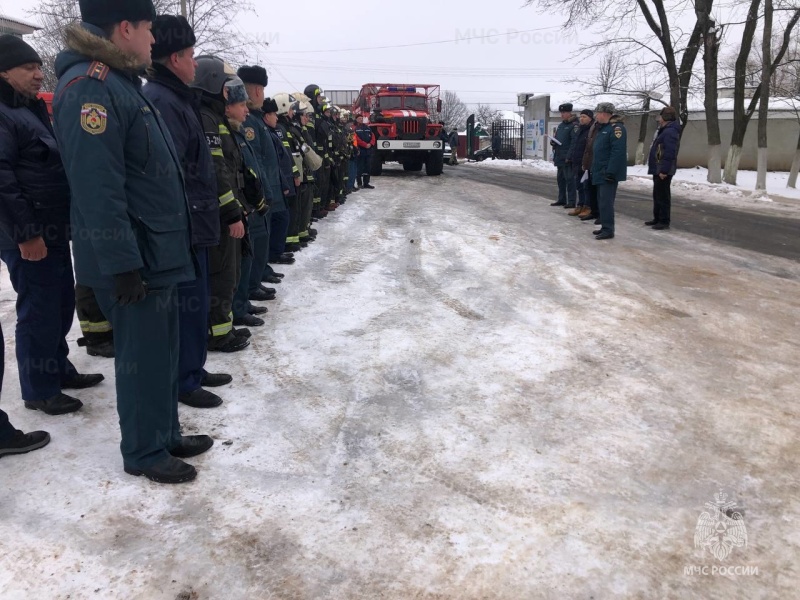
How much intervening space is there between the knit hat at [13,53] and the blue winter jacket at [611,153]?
7336 millimetres

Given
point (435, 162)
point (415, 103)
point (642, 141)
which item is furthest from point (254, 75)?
point (642, 141)

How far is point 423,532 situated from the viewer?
2428mm

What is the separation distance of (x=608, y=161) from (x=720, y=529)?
7131 millimetres

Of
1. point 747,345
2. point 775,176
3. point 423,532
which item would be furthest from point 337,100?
point 423,532

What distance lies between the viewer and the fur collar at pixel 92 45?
8.09ft

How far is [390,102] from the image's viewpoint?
19406 millimetres

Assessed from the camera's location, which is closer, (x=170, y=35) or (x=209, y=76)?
(x=170, y=35)

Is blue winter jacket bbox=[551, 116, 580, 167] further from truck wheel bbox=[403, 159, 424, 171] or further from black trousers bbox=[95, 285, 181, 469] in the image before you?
black trousers bbox=[95, 285, 181, 469]

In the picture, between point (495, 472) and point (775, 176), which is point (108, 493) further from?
point (775, 176)

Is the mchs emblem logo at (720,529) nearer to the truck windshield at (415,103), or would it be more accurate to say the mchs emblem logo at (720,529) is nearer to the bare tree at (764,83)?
the bare tree at (764,83)

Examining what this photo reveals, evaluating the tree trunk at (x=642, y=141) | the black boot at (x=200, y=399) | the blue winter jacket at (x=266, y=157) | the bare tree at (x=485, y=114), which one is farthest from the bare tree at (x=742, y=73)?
the bare tree at (x=485, y=114)

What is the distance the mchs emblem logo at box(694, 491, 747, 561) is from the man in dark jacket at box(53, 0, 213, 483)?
2.23m

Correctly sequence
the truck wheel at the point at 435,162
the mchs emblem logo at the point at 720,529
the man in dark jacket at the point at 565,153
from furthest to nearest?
the truck wheel at the point at 435,162 < the man in dark jacket at the point at 565,153 < the mchs emblem logo at the point at 720,529

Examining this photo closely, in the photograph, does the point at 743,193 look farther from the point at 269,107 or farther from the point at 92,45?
the point at 92,45
